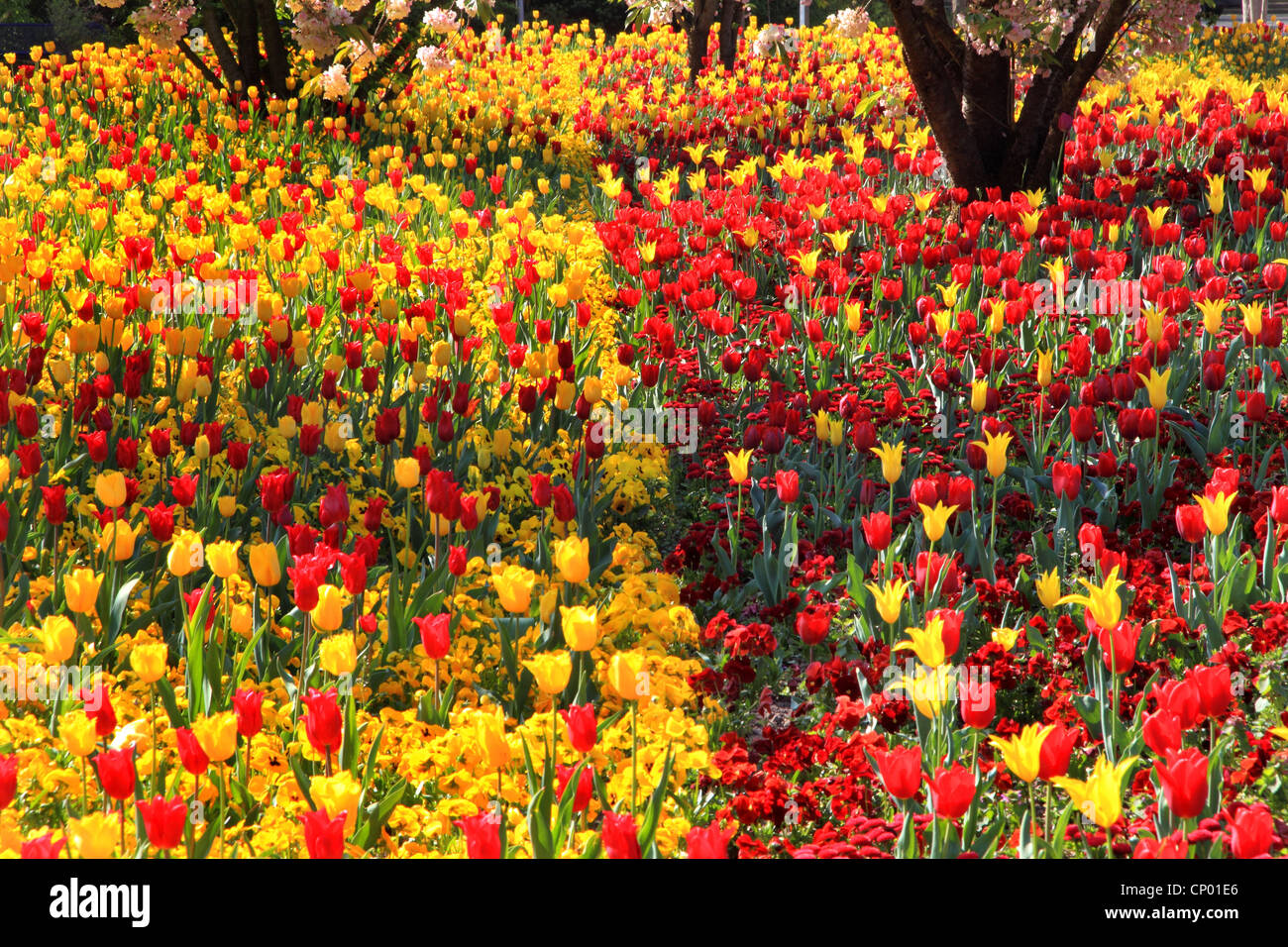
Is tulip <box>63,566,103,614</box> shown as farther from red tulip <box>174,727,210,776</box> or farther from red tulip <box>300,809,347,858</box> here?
red tulip <box>300,809,347,858</box>

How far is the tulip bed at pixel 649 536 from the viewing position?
2.12 metres

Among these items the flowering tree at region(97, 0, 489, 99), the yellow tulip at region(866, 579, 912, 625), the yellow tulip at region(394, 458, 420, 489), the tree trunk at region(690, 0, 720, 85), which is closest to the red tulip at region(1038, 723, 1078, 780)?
the yellow tulip at region(866, 579, 912, 625)

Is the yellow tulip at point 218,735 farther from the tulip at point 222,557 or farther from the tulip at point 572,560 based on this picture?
the tulip at point 572,560

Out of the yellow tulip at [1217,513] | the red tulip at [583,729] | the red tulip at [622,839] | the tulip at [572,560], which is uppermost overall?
the yellow tulip at [1217,513]

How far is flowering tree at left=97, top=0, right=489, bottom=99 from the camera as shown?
904 centimetres

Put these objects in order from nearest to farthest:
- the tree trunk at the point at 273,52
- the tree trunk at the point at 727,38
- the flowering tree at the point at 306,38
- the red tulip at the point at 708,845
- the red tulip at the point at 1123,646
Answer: the red tulip at the point at 708,845
the red tulip at the point at 1123,646
the flowering tree at the point at 306,38
the tree trunk at the point at 273,52
the tree trunk at the point at 727,38

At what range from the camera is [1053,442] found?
402cm

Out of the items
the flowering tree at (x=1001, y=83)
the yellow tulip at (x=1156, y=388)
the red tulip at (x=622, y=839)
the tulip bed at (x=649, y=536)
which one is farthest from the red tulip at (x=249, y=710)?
the flowering tree at (x=1001, y=83)

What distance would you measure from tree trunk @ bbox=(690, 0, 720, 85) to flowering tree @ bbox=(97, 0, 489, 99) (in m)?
3.02

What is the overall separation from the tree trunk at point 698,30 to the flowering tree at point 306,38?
119 inches

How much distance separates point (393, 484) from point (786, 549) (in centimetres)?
128

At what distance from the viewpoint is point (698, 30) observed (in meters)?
13.3
